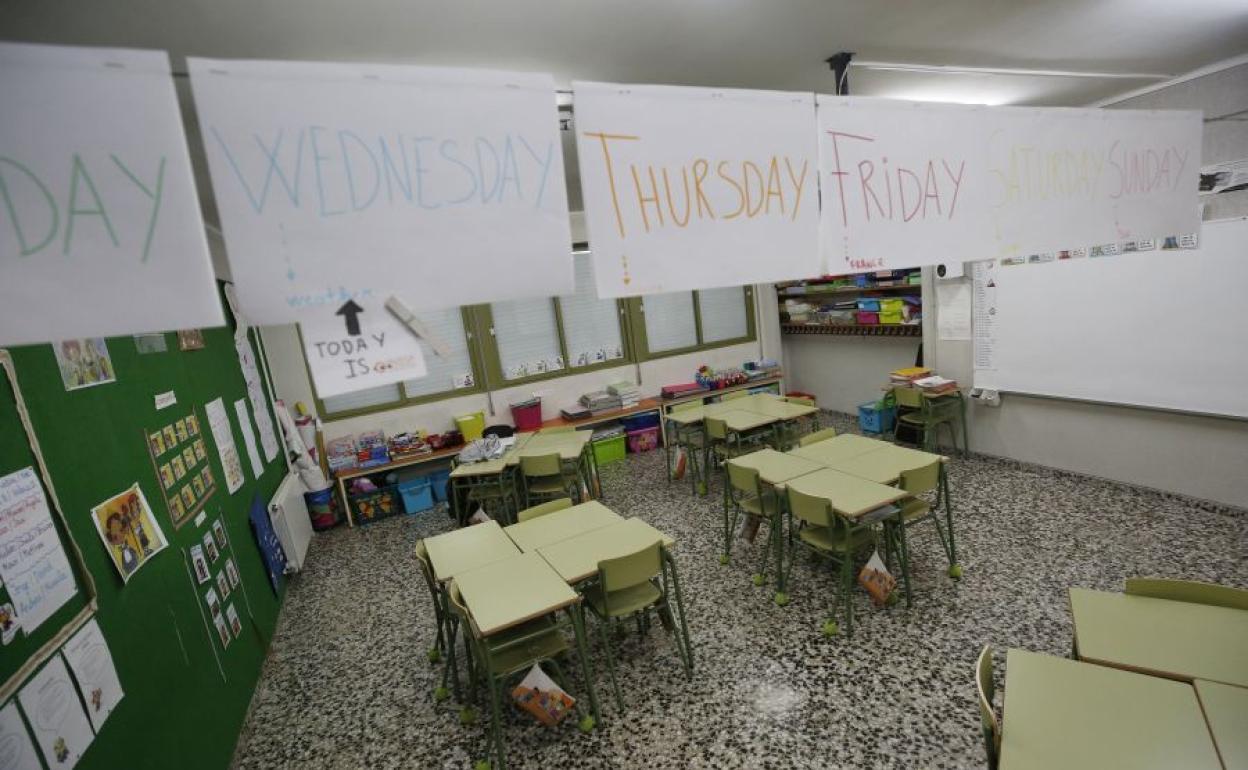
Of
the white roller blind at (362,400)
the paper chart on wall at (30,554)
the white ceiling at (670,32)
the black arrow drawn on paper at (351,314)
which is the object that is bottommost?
the white roller blind at (362,400)

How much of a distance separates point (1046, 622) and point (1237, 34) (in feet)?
9.85

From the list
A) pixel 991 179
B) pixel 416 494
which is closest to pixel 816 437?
pixel 991 179

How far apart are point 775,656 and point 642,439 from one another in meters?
3.66

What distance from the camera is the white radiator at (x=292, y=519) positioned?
3.77m

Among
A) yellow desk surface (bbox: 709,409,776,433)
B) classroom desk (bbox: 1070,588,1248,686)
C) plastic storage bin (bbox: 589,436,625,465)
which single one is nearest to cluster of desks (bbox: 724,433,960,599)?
yellow desk surface (bbox: 709,409,776,433)

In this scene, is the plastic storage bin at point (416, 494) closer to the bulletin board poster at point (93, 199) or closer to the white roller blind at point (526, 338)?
the white roller blind at point (526, 338)

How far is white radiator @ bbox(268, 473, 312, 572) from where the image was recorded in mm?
3765

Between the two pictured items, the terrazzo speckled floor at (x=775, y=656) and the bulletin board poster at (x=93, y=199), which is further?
the terrazzo speckled floor at (x=775, y=656)

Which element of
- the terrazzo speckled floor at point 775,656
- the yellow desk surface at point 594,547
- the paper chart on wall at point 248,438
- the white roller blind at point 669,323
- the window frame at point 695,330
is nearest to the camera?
the terrazzo speckled floor at point 775,656

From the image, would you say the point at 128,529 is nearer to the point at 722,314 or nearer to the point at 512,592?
the point at 512,592

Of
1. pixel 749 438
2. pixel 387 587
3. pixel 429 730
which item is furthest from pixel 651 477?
pixel 429 730

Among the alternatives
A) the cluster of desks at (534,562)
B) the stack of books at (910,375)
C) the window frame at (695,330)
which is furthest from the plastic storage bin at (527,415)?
the stack of books at (910,375)

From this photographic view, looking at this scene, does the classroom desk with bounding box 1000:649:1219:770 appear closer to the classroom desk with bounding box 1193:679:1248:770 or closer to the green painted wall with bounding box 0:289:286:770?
the classroom desk with bounding box 1193:679:1248:770

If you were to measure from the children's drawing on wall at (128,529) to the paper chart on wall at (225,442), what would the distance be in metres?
1.06
